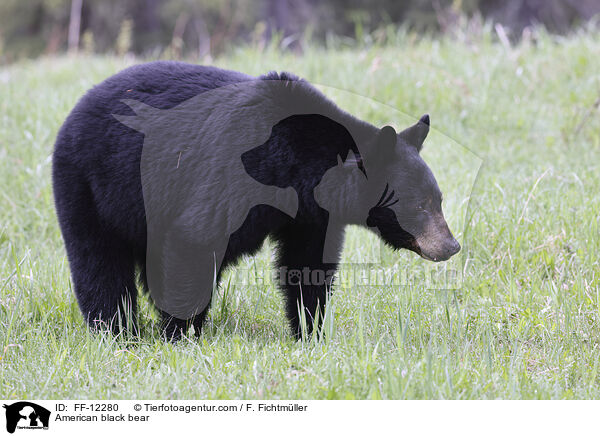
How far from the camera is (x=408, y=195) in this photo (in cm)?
346

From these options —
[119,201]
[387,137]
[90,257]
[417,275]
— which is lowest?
[417,275]

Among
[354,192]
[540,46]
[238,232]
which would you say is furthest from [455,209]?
[540,46]

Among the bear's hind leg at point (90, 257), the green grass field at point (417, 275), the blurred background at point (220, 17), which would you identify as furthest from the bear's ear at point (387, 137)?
the blurred background at point (220, 17)

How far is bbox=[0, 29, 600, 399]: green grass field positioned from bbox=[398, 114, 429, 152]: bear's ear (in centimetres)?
84

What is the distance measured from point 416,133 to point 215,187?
3.43 feet

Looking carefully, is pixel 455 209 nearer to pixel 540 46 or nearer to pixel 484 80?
pixel 484 80

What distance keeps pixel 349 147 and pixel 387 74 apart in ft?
13.1

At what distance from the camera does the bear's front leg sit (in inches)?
147

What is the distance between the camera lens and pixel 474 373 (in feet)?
9.77

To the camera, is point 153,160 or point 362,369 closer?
point 362,369

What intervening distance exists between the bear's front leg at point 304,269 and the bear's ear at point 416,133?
592 mm
